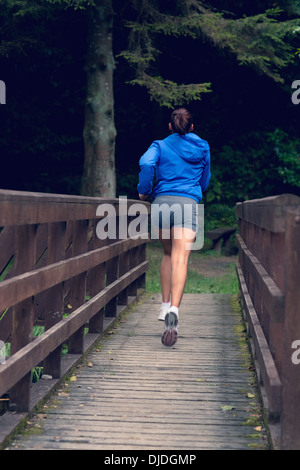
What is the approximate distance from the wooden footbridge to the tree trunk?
258 inches

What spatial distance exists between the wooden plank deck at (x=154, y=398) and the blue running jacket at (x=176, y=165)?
1.38m

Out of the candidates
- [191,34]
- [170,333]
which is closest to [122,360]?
Answer: [170,333]

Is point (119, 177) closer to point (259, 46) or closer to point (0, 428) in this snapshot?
point (259, 46)

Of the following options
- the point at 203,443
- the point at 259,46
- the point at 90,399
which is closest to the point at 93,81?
the point at 259,46

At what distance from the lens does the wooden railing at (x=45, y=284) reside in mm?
3498

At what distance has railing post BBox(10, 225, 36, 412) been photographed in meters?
3.80

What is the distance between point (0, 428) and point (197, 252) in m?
12.2

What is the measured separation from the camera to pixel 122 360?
5.50 meters

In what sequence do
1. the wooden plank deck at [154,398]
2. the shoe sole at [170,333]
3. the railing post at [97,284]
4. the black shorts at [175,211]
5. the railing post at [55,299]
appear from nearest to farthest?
the wooden plank deck at [154,398] < the railing post at [55,299] < the shoe sole at [170,333] < the black shorts at [175,211] < the railing post at [97,284]

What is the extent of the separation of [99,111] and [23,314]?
9539mm

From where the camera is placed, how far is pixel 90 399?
442 cm

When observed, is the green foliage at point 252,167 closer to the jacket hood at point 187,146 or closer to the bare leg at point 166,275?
the bare leg at point 166,275

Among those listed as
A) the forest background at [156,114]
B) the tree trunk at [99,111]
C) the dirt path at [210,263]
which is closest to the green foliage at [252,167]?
the forest background at [156,114]

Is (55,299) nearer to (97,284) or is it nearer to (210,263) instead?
(97,284)
